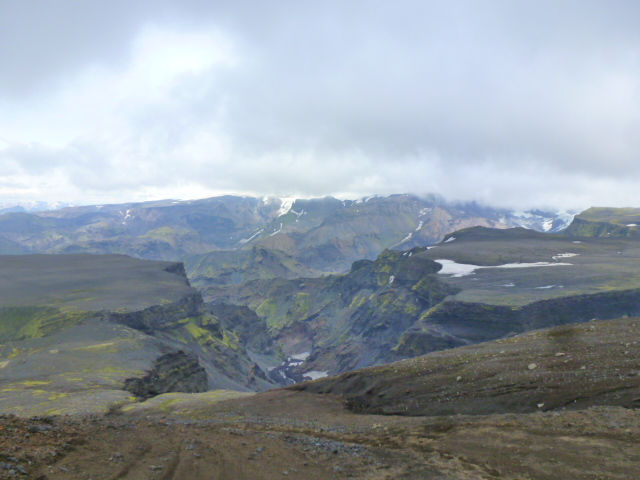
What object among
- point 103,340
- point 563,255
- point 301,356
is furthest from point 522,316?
point 301,356

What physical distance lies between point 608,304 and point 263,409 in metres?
99.8

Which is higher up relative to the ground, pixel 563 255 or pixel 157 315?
pixel 563 255

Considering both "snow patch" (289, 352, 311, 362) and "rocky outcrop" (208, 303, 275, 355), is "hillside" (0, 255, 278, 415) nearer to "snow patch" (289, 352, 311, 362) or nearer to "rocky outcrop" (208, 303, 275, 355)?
"rocky outcrop" (208, 303, 275, 355)

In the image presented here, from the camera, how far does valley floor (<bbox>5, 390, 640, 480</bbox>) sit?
15570 millimetres

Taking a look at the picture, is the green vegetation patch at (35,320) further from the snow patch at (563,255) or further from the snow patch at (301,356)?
the snow patch at (563,255)

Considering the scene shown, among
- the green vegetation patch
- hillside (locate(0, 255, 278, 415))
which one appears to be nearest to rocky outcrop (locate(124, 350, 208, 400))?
hillside (locate(0, 255, 278, 415))

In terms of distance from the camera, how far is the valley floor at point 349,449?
51.1 ft

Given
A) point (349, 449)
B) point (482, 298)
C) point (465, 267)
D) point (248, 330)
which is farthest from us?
point (248, 330)

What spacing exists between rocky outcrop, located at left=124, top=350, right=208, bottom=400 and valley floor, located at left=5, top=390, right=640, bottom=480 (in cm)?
3404

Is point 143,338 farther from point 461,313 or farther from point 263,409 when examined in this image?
point 461,313

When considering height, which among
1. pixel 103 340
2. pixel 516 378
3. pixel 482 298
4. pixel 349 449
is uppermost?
pixel 516 378

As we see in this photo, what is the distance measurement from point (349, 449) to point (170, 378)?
53759 mm

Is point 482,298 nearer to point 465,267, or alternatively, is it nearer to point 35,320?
point 465,267

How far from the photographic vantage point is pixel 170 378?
212ft
